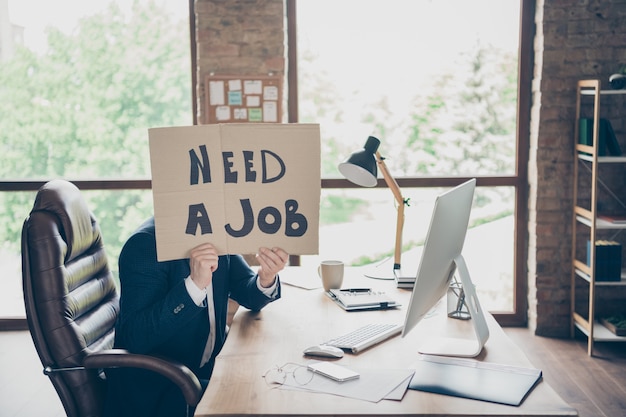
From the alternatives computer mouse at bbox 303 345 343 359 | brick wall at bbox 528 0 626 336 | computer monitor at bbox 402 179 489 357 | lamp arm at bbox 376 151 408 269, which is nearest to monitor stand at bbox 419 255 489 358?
computer monitor at bbox 402 179 489 357

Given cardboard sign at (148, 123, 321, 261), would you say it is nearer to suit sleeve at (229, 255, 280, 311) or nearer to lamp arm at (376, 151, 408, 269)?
suit sleeve at (229, 255, 280, 311)

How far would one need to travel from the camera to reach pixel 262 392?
1731mm

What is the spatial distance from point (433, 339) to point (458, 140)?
8.32 ft

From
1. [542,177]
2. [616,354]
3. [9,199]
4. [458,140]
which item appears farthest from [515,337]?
[9,199]

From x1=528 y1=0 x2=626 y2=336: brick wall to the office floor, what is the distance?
11.6 inches

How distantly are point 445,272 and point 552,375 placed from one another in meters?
1.93

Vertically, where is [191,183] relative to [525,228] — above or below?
above

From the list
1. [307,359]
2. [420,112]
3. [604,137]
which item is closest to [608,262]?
[604,137]

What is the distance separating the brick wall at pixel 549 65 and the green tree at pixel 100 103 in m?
0.33

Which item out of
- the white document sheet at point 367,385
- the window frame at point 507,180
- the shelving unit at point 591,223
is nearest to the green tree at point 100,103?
the window frame at point 507,180

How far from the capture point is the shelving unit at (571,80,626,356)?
3.91 meters

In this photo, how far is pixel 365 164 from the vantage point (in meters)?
2.72

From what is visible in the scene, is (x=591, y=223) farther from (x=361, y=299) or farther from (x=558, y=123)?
(x=361, y=299)

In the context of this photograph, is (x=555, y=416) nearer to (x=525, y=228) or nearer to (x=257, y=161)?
(x=257, y=161)
